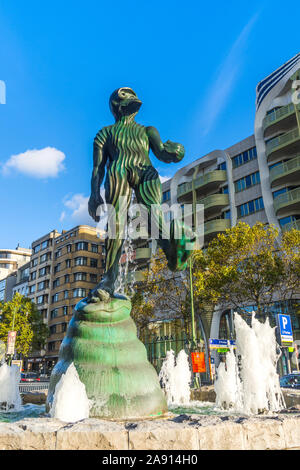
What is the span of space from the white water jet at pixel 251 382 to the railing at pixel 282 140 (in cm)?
2216

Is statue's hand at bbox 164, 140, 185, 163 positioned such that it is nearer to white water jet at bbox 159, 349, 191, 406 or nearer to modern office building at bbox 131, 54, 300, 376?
white water jet at bbox 159, 349, 191, 406

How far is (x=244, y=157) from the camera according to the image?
3189 centimetres

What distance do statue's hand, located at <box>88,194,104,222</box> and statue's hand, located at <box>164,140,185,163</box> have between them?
1.39 metres

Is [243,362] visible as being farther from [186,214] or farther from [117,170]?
[186,214]

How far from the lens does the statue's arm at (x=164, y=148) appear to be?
20.8 ft

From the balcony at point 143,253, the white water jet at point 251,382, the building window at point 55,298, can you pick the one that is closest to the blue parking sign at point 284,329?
the white water jet at point 251,382

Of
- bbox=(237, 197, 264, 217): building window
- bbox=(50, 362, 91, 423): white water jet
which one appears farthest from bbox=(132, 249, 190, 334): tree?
bbox=(50, 362, 91, 423): white water jet

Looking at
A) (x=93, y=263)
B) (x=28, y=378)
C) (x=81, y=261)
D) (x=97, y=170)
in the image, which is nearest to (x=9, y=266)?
(x=81, y=261)

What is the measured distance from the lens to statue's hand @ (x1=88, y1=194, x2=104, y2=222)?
6.34 meters

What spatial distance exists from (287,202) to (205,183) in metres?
8.83

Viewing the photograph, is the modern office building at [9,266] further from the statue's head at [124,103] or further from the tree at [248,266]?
the statue's head at [124,103]

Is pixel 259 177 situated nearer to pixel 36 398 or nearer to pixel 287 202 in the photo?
pixel 287 202
